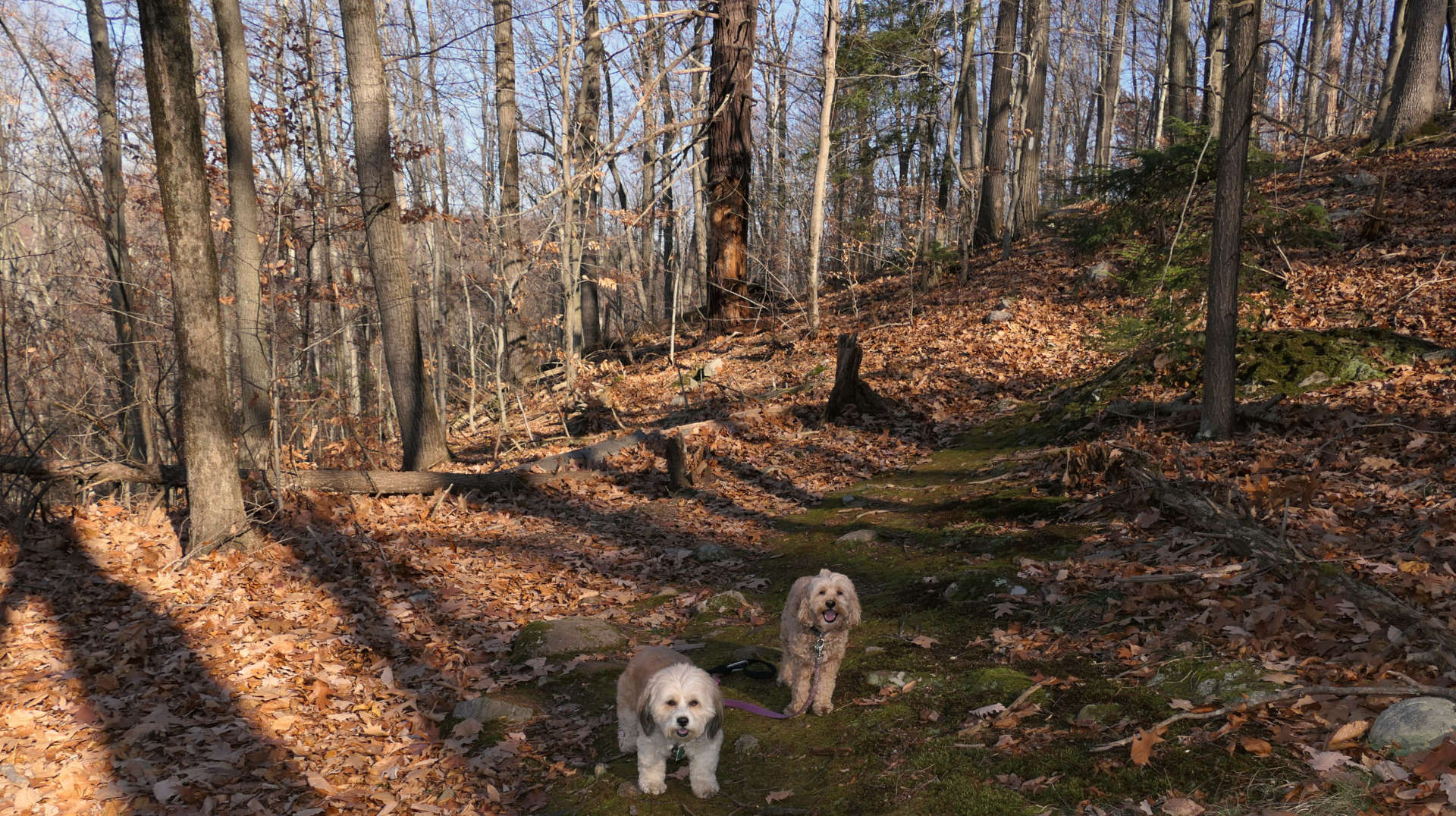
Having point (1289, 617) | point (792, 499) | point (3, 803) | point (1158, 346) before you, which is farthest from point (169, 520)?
point (1158, 346)

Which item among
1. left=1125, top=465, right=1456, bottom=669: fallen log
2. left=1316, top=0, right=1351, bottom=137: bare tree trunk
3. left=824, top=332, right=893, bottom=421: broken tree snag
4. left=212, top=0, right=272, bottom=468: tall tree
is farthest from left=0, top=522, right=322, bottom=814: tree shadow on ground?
left=1316, top=0, right=1351, bottom=137: bare tree trunk

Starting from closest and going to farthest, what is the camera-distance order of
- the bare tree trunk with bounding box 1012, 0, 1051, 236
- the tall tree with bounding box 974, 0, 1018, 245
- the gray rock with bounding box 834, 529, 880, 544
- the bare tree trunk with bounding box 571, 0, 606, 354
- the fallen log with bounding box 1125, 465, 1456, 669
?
the fallen log with bounding box 1125, 465, 1456, 669, the gray rock with bounding box 834, 529, 880, 544, the bare tree trunk with bounding box 571, 0, 606, 354, the tall tree with bounding box 974, 0, 1018, 245, the bare tree trunk with bounding box 1012, 0, 1051, 236

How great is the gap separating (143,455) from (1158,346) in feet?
68.2

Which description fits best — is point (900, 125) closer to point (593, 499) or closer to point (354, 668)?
point (593, 499)

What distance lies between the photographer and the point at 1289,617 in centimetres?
470

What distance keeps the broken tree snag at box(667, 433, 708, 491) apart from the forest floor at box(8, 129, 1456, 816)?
0.22m

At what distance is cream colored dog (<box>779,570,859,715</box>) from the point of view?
16.7 ft

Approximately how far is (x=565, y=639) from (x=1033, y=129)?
24452 millimetres

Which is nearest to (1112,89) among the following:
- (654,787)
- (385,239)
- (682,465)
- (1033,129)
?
(1033,129)

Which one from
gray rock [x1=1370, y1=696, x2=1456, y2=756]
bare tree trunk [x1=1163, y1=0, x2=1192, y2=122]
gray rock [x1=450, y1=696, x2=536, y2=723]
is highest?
bare tree trunk [x1=1163, y1=0, x2=1192, y2=122]

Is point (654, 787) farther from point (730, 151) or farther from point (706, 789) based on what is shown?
point (730, 151)

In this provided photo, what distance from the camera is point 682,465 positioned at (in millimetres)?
11703

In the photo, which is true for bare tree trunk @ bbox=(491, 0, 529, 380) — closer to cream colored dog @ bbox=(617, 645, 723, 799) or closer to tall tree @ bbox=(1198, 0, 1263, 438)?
tall tree @ bbox=(1198, 0, 1263, 438)

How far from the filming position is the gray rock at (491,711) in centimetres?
578
